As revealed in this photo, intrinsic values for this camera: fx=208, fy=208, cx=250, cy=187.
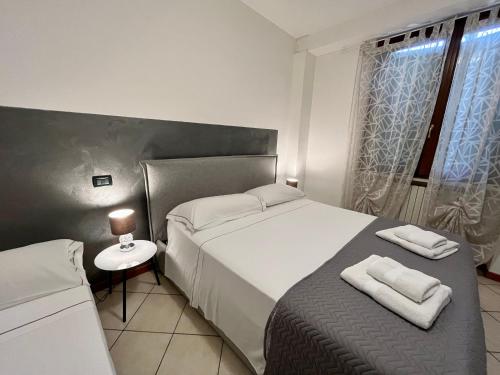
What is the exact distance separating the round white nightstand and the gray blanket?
101 cm

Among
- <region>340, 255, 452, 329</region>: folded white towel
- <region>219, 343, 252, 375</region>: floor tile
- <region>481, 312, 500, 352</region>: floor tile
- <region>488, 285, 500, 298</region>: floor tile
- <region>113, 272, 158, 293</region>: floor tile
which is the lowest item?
<region>481, 312, 500, 352</region>: floor tile

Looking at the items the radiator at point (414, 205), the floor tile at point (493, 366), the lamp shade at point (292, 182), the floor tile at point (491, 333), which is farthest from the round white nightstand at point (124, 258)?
the radiator at point (414, 205)

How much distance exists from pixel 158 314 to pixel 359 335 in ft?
4.52

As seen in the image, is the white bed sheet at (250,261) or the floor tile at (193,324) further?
the floor tile at (193,324)

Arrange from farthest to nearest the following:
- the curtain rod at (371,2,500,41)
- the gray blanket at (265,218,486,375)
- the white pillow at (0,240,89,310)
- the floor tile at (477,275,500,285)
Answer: the floor tile at (477,275,500,285) → the curtain rod at (371,2,500,41) → the white pillow at (0,240,89,310) → the gray blanket at (265,218,486,375)

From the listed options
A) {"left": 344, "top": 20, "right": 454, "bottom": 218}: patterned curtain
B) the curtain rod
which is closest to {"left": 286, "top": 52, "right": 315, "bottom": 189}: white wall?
{"left": 344, "top": 20, "right": 454, "bottom": 218}: patterned curtain

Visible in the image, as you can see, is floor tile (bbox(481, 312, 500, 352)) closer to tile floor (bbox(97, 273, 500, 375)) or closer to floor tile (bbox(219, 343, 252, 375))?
tile floor (bbox(97, 273, 500, 375))

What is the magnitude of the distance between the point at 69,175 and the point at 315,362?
5.79 ft

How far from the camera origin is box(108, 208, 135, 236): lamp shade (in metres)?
1.44

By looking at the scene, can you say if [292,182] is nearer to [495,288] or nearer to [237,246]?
[237,246]

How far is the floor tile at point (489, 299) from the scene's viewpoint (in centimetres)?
178

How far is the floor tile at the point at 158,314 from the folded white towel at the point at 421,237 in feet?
5.72

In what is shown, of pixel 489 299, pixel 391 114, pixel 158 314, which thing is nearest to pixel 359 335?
pixel 158 314

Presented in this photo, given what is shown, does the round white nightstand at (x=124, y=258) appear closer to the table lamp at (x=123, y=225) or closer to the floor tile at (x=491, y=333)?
the table lamp at (x=123, y=225)
